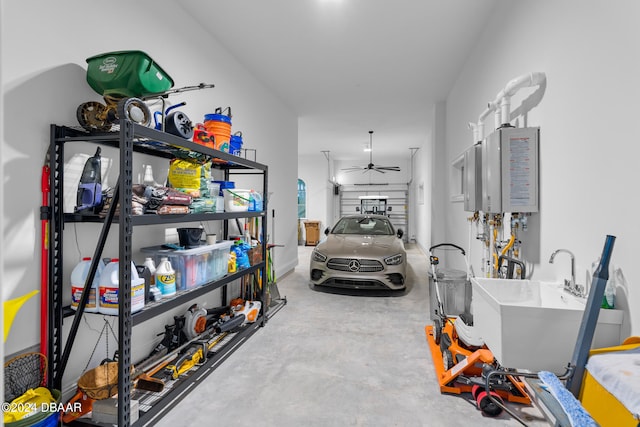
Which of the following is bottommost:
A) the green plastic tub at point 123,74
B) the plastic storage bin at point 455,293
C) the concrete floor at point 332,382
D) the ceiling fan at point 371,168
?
the concrete floor at point 332,382

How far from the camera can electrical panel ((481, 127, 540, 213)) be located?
2.20m

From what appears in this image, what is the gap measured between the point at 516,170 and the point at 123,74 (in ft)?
8.16

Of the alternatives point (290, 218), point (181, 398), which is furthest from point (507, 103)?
point (290, 218)

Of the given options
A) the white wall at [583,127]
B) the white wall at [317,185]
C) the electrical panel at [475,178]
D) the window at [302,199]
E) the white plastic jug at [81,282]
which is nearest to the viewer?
the white wall at [583,127]

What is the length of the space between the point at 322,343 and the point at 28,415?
2048 mm

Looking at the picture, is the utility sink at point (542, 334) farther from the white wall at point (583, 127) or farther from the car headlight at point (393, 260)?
the car headlight at point (393, 260)

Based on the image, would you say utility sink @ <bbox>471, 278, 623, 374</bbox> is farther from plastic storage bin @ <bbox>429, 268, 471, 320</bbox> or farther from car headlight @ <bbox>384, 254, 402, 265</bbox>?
car headlight @ <bbox>384, 254, 402, 265</bbox>

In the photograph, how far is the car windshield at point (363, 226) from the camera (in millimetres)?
5781

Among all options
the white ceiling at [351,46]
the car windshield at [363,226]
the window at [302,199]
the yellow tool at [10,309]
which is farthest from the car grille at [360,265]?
the window at [302,199]

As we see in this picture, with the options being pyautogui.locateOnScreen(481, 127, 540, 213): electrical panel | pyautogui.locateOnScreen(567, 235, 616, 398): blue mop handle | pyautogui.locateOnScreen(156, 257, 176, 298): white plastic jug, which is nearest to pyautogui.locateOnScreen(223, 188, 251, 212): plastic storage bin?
pyautogui.locateOnScreen(156, 257, 176, 298): white plastic jug

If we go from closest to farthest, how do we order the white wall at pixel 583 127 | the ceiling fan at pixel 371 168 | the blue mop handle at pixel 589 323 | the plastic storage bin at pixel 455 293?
the blue mop handle at pixel 589 323
the white wall at pixel 583 127
the plastic storage bin at pixel 455 293
the ceiling fan at pixel 371 168

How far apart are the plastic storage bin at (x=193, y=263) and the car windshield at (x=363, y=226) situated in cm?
329

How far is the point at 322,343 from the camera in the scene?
10.1 feet

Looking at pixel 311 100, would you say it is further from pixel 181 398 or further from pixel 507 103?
pixel 181 398
